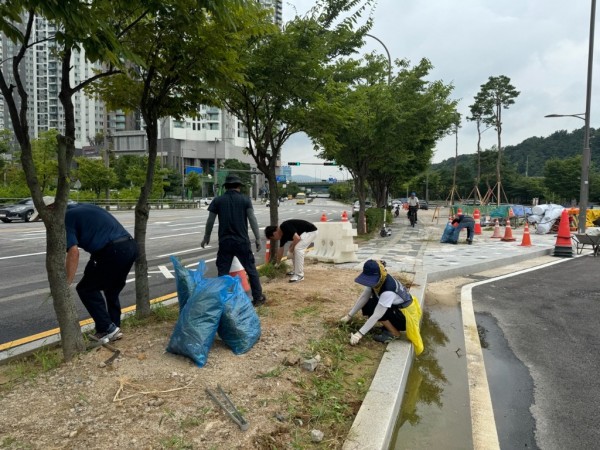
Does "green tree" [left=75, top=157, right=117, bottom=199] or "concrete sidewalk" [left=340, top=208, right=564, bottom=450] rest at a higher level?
"green tree" [left=75, top=157, right=117, bottom=199]

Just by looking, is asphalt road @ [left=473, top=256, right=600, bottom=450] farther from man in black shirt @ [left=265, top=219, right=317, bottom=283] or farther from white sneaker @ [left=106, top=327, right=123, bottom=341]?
white sneaker @ [left=106, top=327, right=123, bottom=341]

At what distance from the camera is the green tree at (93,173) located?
37438 millimetres

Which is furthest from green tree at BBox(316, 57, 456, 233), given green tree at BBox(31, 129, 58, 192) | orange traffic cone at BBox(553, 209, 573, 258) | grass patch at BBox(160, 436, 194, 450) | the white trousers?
green tree at BBox(31, 129, 58, 192)

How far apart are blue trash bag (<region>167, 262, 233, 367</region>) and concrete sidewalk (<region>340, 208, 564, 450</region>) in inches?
50.0

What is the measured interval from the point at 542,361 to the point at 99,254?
440 centimetres

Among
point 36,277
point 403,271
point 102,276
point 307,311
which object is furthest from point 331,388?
point 36,277

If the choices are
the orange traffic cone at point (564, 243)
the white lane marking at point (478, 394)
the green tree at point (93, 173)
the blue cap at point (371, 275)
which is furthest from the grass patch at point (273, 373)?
the green tree at point (93, 173)

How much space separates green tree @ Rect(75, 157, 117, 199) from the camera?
3744 centimetres

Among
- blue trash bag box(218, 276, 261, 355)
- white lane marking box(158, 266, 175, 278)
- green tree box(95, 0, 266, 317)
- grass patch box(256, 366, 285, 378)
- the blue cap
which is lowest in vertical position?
white lane marking box(158, 266, 175, 278)

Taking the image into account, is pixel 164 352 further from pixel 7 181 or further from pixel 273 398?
pixel 7 181

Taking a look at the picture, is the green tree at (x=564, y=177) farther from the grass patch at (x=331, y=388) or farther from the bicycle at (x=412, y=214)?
the grass patch at (x=331, y=388)

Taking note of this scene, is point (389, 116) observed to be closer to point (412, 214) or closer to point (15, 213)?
point (412, 214)

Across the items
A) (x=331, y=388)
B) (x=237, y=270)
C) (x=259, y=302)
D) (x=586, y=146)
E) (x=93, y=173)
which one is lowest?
(x=331, y=388)

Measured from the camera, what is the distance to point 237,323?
3.65 metres
